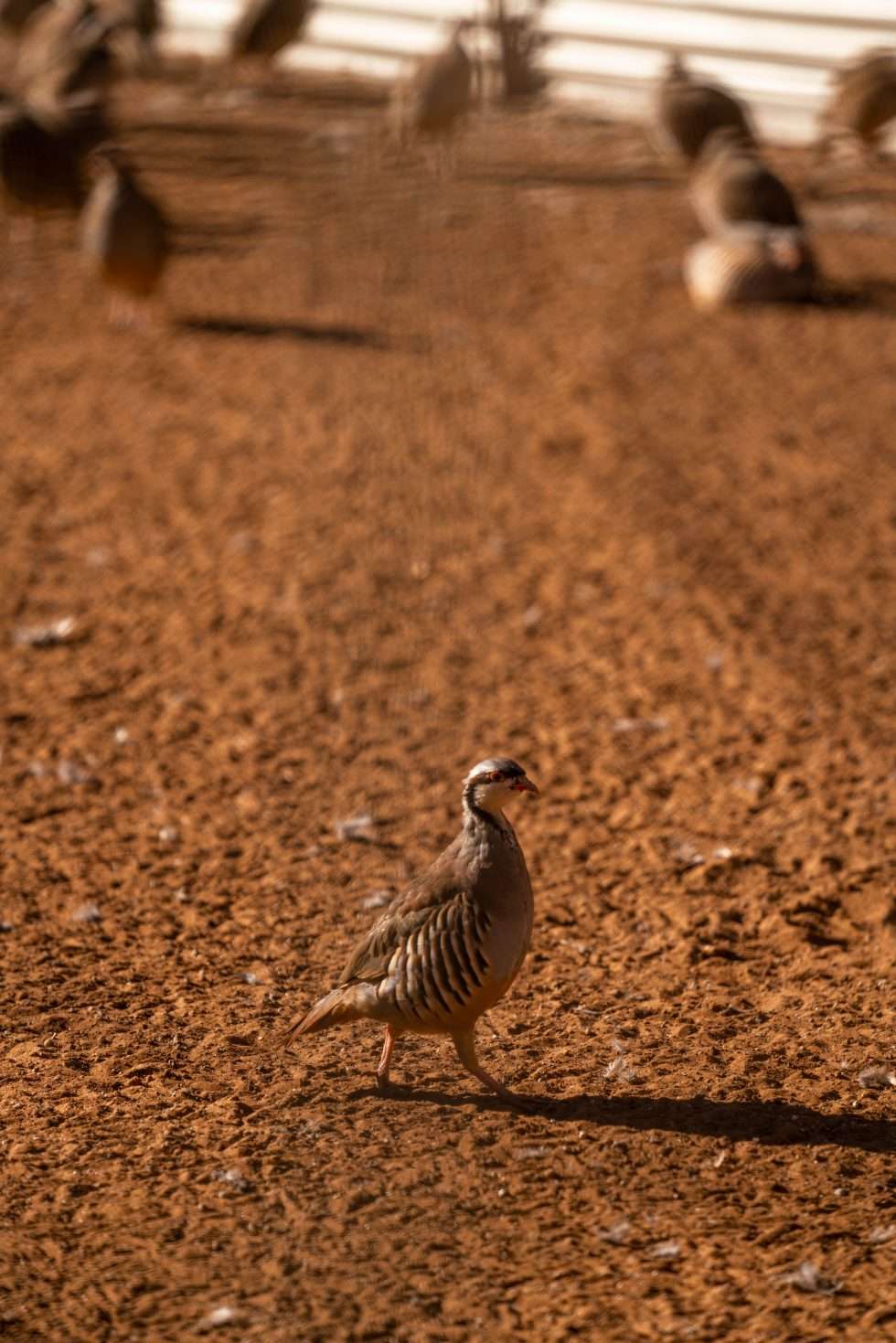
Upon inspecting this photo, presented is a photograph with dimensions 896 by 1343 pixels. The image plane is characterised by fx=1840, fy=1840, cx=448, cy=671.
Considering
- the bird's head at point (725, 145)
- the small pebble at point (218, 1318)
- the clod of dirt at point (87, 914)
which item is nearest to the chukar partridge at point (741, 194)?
the bird's head at point (725, 145)

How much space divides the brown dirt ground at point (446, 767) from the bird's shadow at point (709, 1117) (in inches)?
0.5

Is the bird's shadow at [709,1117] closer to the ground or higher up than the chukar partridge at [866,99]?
closer to the ground

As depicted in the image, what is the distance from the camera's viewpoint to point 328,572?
848 centimetres

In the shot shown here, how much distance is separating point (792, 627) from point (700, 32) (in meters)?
9.62

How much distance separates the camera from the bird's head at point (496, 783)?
4398 millimetres

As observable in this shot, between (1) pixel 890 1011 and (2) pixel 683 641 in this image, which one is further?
(2) pixel 683 641

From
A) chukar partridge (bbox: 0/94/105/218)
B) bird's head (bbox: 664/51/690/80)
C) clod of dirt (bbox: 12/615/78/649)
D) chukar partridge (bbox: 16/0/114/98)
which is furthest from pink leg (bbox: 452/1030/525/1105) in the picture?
chukar partridge (bbox: 16/0/114/98)

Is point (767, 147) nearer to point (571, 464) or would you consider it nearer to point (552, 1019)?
point (571, 464)

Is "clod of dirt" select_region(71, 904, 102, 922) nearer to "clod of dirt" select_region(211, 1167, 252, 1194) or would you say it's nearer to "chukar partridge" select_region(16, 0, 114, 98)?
"clod of dirt" select_region(211, 1167, 252, 1194)

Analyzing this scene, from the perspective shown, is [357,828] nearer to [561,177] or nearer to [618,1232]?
[618,1232]

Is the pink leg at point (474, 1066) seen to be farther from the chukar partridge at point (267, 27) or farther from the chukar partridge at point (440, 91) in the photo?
the chukar partridge at point (267, 27)

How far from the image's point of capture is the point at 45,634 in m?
7.98

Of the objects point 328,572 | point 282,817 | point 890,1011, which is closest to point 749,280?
point 328,572

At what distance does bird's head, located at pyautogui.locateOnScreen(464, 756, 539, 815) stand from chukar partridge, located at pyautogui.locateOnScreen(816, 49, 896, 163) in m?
10.3
